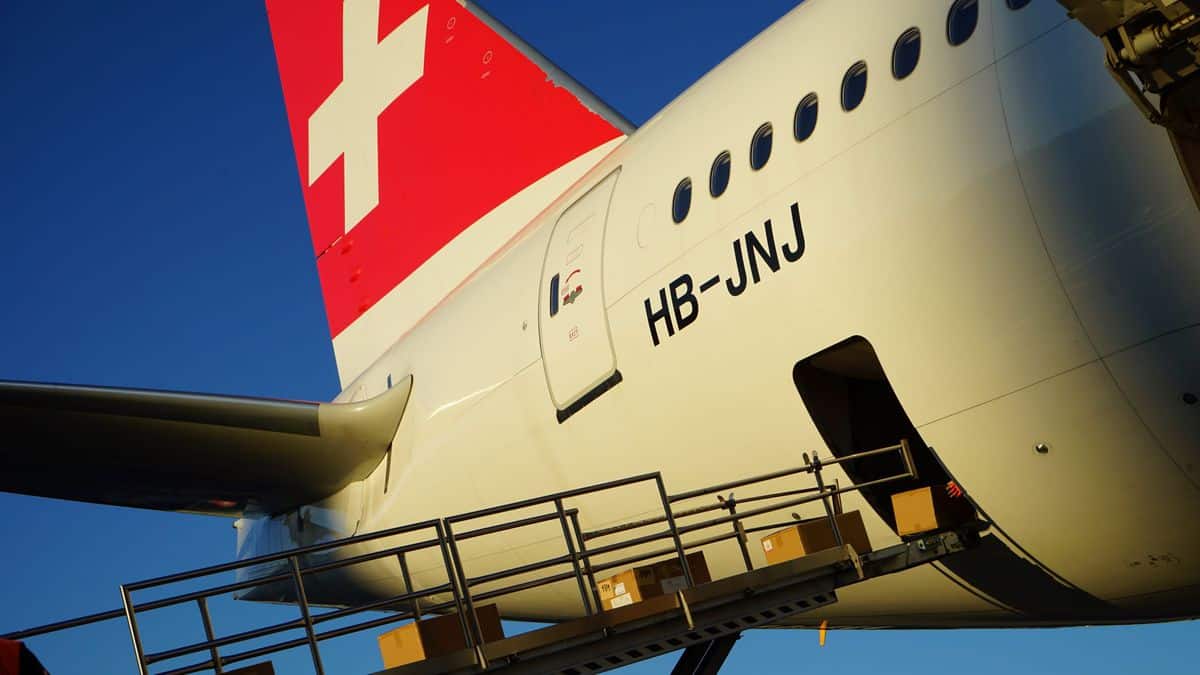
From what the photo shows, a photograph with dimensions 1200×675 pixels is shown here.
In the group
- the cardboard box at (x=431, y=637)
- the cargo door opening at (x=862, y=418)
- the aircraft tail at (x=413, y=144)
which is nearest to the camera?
the cardboard box at (x=431, y=637)

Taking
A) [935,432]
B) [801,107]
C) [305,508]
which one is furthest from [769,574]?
[305,508]

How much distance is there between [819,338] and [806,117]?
4.12 ft

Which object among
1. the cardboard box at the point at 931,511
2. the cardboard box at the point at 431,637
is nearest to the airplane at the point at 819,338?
the cardboard box at the point at 931,511

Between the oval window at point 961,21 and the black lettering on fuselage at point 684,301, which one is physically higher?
the oval window at point 961,21

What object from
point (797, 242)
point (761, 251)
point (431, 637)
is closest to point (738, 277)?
point (761, 251)

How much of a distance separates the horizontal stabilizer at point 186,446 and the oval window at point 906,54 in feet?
19.3

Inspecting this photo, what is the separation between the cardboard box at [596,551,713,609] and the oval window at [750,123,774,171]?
Result: 2335 millimetres

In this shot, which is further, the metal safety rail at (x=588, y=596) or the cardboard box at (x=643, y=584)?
the cardboard box at (x=643, y=584)

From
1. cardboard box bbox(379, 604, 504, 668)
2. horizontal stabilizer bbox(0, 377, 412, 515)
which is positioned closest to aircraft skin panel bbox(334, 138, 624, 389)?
horizontal stabilizer bbox(0, 377, 412, 515)

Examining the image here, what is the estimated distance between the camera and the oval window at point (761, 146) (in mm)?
7680

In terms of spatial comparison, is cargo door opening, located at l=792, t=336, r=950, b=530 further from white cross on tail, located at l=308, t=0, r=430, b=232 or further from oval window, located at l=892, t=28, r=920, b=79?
white cross on tail, located at l=308, t=0, r=430, b=232

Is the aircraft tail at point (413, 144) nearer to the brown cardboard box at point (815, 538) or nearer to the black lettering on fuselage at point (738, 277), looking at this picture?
the black lettering on fuselage at point (738, 277)

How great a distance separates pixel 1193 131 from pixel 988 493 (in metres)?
2.31

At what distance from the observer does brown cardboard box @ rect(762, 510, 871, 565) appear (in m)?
7.21
